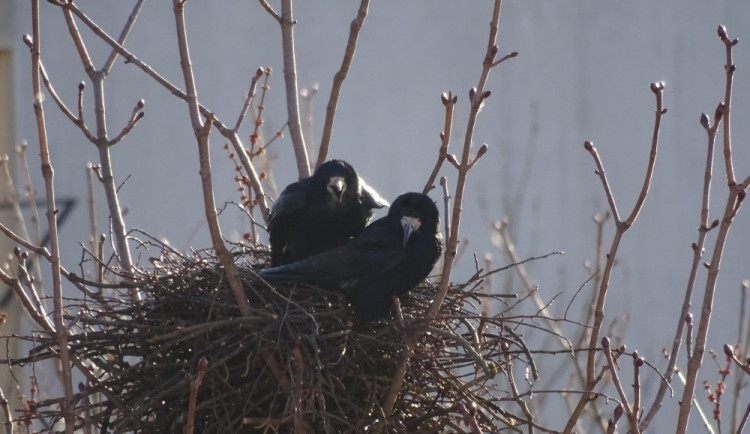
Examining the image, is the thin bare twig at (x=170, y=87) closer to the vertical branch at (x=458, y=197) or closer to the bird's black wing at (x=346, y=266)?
the bird's black wing at (x=346, y=266)

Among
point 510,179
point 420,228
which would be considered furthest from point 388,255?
point 510,179

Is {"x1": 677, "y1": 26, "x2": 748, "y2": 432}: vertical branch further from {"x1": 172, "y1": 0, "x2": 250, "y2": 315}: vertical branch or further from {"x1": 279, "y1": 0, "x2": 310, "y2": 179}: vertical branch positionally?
{"x1": 279, "y1": 0, "x2": 310, "y2": 179}: vertical branch

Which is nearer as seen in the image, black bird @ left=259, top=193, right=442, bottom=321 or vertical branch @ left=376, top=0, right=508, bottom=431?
vertical branch @ left=376, top=0, right=508, bottom=431

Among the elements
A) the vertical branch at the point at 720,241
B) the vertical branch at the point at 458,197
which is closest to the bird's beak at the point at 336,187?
the vertical branch at the point at 458,197

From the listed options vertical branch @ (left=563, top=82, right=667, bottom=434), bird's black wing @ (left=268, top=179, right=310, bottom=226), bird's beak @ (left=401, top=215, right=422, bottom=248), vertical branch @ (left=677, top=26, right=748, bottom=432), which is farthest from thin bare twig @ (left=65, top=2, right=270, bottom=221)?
vertical branch @ (left=677, top=26, right=748, bottom=432)

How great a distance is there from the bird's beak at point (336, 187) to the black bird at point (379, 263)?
0.33 m

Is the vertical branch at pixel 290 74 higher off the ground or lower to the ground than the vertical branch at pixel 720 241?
higher

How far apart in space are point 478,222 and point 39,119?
5760 millimetres

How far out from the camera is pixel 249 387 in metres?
2.71

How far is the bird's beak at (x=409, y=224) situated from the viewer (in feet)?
10.1

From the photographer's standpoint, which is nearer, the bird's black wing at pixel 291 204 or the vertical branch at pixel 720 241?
the vertical branch at pixel 720 241

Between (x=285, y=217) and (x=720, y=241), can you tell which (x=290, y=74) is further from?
(x=720, y=241)

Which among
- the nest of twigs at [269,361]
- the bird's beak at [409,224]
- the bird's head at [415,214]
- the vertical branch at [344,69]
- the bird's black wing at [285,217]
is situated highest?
the vertical branch at [344,69]

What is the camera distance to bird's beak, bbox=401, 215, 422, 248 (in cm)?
307
